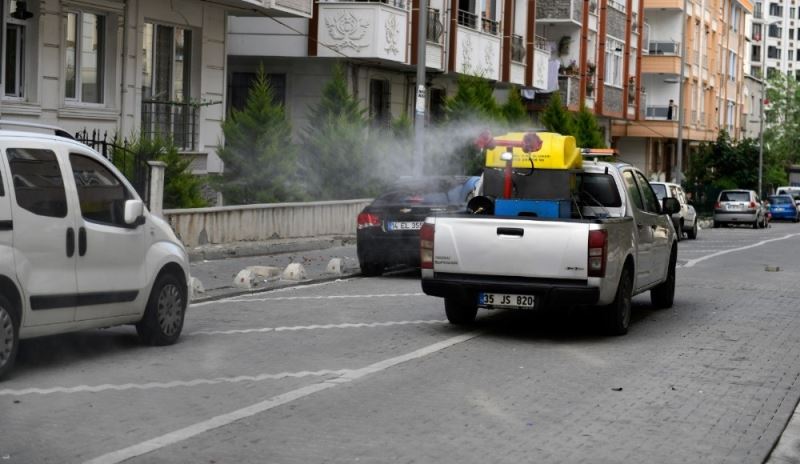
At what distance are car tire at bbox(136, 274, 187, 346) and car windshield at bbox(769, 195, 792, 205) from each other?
5965cm

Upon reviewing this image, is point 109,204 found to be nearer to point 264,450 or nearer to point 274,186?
point 264,450

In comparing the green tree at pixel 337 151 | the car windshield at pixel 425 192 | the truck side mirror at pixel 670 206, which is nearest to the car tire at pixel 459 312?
the truck side mirror at pixel 670 206

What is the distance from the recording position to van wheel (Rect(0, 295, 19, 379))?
31.1 ft

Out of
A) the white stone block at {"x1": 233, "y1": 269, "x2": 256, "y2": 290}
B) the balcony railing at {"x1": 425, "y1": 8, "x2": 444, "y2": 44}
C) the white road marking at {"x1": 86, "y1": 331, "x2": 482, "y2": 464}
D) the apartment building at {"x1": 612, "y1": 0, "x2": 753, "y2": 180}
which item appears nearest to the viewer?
the white road marking at {"x1": 86, "y1": 331, "x2": 482, "y2": 464}

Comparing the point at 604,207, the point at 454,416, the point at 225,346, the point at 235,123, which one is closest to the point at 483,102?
the point at 235,123

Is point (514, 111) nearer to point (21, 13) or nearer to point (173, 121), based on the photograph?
point (173, 121)

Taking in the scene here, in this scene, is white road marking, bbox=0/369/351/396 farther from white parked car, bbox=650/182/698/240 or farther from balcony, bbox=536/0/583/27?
balcony, bbox=536/0/583/27

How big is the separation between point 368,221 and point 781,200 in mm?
51916

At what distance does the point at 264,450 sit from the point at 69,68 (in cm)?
1641

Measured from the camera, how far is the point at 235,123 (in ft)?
83.8

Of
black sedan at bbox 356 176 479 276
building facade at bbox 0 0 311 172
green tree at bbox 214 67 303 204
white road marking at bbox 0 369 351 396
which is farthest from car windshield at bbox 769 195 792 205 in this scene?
white road marking at bbox 0 369 351 396

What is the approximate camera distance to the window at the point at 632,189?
14.7 metres

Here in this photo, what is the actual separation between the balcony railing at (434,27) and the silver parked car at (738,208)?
71.2 feet

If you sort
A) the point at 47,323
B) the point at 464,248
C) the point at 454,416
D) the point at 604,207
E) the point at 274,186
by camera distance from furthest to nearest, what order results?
the point at 274,186 < the point at 604,207 < the point at 464,248 < the point at 47,323 < the point at 454,416
